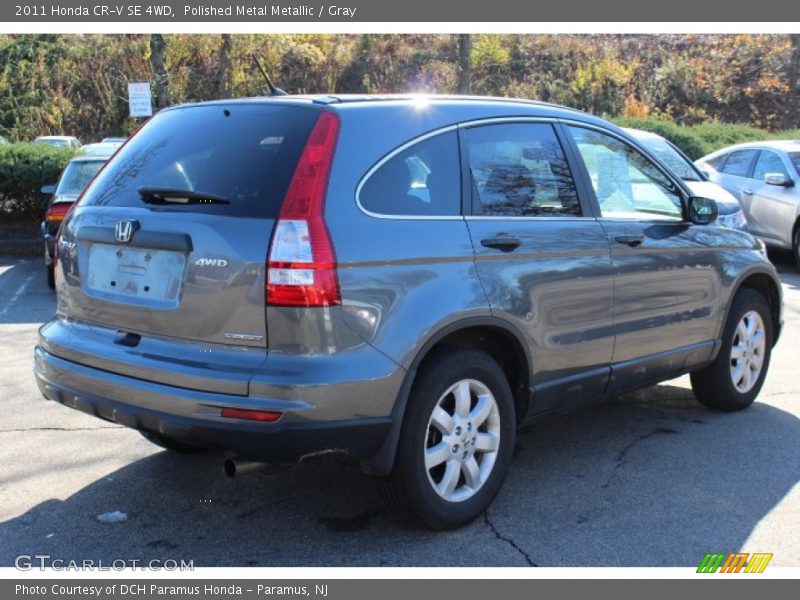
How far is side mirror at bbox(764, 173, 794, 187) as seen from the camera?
37.6 feet

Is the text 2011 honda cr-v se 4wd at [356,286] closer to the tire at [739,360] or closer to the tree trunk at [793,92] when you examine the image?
the tire at [739,360]

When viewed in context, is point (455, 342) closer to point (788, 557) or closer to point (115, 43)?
point (788, 557)

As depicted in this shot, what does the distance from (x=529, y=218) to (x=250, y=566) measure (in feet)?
6.68

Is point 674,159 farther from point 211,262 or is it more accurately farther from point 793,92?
point 793,92

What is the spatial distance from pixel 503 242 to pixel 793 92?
84.1ft

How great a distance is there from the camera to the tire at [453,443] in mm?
3512

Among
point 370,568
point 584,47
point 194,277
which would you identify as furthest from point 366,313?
point 584,47

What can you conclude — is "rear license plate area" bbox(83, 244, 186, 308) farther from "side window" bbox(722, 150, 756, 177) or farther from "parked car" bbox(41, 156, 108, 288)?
"side window" bbox(722, 150, 756, 177)

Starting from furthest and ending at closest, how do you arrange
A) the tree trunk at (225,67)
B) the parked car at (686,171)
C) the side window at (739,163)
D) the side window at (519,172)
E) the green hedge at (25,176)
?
the tree trunk at (225,67), the green hedge at (25,176), the side window at (739,163), the parked car at (686,171), the side window at (519,172)

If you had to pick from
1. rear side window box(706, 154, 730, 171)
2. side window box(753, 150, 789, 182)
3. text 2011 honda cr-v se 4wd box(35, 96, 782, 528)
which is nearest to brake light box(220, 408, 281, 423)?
text 2011 honda cr-v se 4wd box(35, 96, 782, 528)

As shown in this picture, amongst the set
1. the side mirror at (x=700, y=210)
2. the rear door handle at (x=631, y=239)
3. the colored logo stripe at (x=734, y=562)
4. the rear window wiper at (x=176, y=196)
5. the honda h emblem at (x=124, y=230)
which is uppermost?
the rear window wiper at (x=176, y=196)

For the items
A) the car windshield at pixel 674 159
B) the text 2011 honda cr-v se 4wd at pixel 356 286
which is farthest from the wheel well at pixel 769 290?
the car windshield at pixel 674 159

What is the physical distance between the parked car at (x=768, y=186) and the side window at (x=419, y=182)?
9145 mm

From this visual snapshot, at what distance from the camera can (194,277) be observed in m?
3.33
